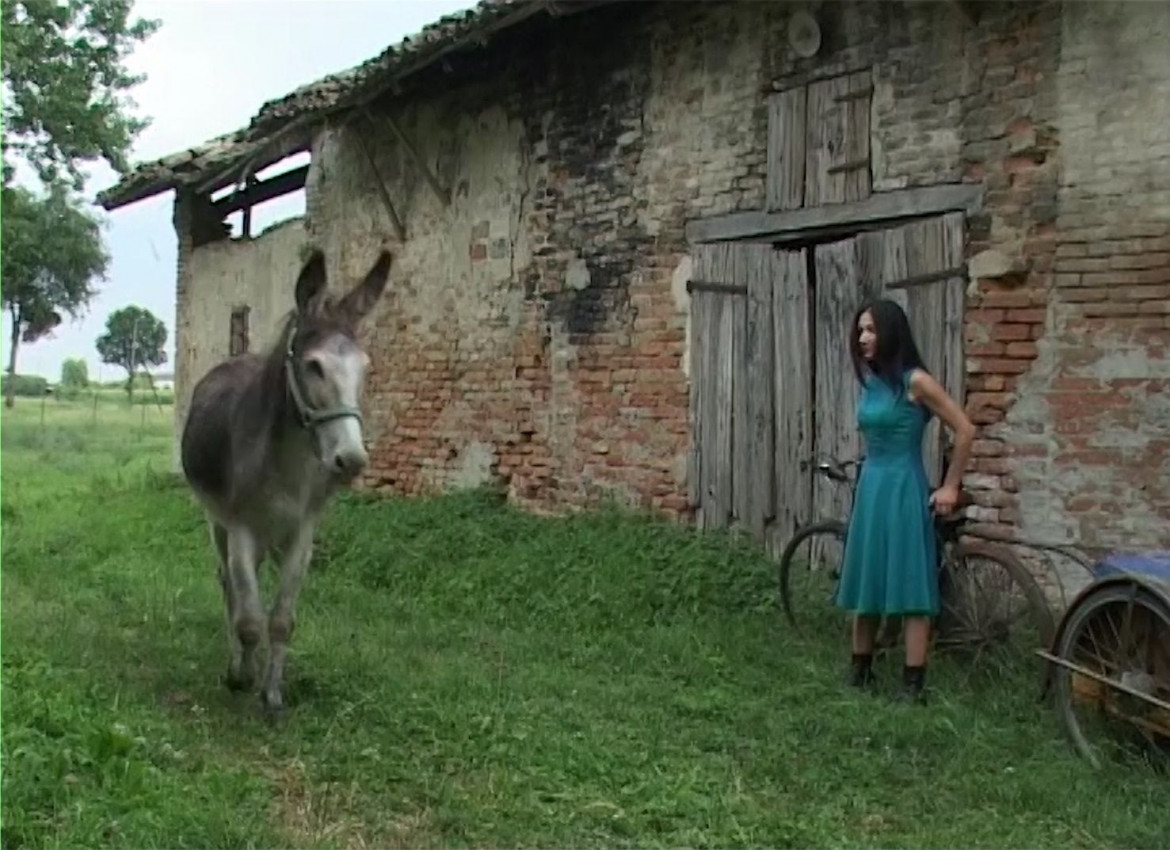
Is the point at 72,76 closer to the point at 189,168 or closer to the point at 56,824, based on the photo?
the point at 189,168

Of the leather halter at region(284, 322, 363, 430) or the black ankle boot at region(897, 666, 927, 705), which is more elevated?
the leather halter at region(284, 322, 363, 430)

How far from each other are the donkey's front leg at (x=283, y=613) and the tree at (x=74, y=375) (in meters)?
40.4

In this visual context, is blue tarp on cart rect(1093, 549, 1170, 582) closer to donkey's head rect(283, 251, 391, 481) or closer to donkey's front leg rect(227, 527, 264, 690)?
donkey's head rect(283, 251, 391, 481)

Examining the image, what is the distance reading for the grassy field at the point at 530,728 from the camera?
3.99 meters

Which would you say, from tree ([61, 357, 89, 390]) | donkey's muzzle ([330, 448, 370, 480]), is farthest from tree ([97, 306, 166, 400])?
donkey's muzzle ([330, 448, 370, 480])

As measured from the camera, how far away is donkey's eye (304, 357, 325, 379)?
4.90 metres

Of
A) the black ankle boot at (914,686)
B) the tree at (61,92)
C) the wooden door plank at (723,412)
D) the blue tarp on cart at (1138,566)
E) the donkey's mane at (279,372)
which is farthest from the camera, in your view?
the tree at (61,92)

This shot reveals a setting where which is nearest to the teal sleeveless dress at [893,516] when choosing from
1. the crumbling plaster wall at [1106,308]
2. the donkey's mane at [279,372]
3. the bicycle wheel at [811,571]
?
the bicycle wheel at [811,571]

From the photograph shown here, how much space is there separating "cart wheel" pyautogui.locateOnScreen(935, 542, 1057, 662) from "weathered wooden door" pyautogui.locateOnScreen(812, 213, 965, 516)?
1.20 meters

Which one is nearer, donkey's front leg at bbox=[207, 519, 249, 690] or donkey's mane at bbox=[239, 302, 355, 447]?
donkey's mane at bbox=[239, 302, 355, 447]

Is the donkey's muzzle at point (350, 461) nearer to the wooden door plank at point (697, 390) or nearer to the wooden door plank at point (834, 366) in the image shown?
the wooden door plank at point (834, 366)

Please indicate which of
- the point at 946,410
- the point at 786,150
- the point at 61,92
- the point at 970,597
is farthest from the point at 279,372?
the point at 61,92

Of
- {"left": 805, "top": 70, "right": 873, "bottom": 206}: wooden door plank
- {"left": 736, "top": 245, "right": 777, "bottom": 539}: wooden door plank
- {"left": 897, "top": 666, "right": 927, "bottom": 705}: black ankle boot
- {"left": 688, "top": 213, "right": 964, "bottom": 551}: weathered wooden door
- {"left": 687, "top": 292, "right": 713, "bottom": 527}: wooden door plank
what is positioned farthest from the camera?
{"left": 687, "top": 292, "right": 713, "bottom": 527}: wooden door plank

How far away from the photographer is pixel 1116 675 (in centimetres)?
487
